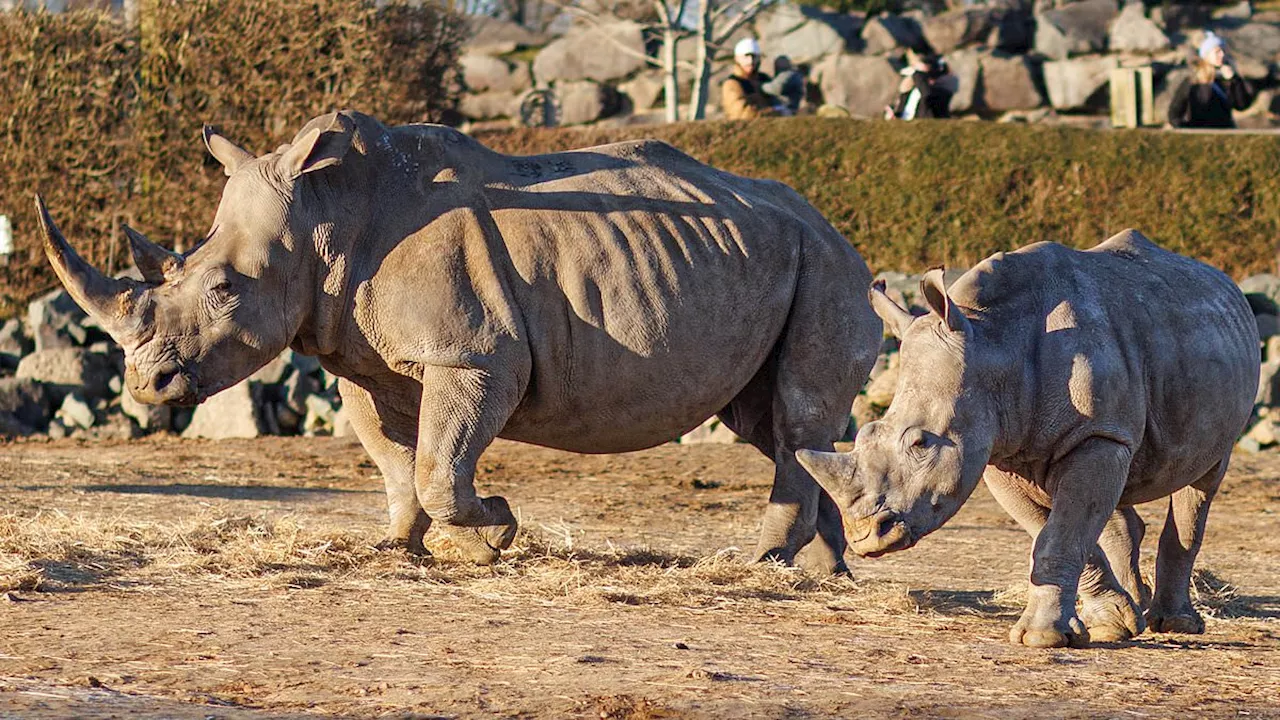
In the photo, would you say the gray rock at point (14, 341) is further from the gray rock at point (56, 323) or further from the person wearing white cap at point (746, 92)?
the person wearing white cap at point (746, 92)

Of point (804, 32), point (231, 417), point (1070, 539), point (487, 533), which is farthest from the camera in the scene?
point (804, 32)

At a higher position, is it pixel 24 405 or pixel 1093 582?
pixel 1093 582

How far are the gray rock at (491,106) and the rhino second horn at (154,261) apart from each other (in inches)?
737

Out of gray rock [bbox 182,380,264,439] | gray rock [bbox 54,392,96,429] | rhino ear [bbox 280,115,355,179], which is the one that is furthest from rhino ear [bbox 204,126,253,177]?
gray rock [bbox 54,392,96,429]

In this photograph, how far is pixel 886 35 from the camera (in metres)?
27.1

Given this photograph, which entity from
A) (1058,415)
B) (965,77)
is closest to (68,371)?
(1058,415)

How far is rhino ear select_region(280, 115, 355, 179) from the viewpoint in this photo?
7836 mm

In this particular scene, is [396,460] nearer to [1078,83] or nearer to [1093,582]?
[1093,582]

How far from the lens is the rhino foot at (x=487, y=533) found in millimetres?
7938

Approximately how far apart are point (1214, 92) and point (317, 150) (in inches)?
527

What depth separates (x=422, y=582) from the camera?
7809mm

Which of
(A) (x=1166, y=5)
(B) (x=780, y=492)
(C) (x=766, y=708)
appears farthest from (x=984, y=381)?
(A) (x=1166, y=5)

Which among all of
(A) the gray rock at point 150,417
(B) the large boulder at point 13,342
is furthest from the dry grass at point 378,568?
(B) the large boulder at point 13,342

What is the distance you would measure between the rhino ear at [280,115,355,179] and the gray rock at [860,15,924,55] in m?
19.5
